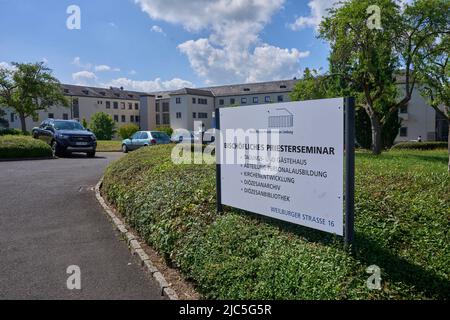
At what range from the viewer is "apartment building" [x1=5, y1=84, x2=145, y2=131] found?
7455 centimetres

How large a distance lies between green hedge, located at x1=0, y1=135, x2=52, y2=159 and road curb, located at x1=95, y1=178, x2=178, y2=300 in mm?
11851

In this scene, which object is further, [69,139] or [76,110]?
[76,110]

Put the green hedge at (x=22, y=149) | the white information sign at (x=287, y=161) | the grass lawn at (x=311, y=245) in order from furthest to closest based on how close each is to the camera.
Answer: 1. the green hedge at (x=22, y=149)
2. the white information sign at (x=287, y=161)
3. the grass lawn at (x=311, y=245)

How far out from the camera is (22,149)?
17.8m

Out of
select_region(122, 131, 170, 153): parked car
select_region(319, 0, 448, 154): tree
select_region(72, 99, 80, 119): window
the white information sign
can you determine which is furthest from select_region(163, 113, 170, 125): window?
→ the white information sign

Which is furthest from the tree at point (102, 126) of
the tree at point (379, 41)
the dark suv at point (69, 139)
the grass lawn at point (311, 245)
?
the grass lawn at point (311, 245)

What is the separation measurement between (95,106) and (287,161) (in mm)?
82571

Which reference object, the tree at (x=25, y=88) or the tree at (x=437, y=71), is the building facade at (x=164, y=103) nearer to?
the tree at (x=25, y=88)

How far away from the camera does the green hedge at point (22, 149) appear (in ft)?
57.2

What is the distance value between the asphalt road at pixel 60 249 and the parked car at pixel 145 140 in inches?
554

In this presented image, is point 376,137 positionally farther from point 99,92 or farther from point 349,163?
point 99,92

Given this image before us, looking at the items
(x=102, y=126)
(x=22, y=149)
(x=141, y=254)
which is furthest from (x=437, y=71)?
(x=102, y=126)
